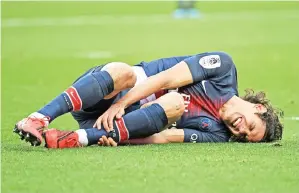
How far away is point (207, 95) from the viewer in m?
8.28

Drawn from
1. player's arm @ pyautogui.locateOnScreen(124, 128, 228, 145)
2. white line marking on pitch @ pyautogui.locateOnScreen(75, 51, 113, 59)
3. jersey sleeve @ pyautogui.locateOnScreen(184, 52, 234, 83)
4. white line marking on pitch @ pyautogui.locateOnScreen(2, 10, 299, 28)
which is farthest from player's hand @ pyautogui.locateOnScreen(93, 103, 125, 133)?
white line marking on pitch @ pyautogui.locateOnScreen(2, 10, 299, 28)

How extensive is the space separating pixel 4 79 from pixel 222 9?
13.5 metres

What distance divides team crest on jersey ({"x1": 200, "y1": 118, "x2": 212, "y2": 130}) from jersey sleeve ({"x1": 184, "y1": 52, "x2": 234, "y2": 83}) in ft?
1.00

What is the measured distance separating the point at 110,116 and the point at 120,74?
0.32 m

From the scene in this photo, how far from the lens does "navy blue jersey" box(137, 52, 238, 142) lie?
8258 mm

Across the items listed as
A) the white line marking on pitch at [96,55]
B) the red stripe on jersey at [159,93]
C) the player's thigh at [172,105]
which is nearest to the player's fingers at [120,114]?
the player's thigh at [172,105]

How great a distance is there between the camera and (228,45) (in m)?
17.9

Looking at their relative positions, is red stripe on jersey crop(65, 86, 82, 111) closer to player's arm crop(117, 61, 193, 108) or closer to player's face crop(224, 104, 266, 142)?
player's arm crop(117, 61, 193, 108)

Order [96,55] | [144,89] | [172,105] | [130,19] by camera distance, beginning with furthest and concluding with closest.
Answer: [130,19] → [96,55] → [144,89] → [172,105]

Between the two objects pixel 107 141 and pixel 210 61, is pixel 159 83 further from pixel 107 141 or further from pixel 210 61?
pixel 107 141

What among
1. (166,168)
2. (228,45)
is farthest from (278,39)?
(166,168)

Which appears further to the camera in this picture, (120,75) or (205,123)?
(205,123)

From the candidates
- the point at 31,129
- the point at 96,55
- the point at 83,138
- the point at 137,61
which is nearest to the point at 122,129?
the point at 83,138

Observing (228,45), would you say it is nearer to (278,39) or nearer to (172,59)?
(278,39)
